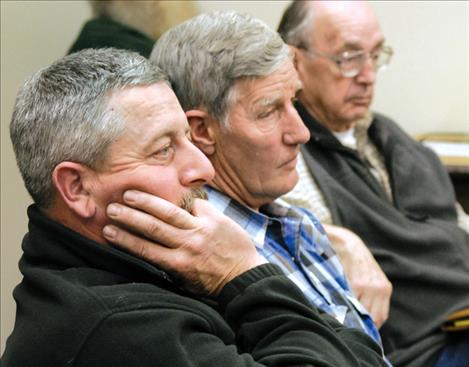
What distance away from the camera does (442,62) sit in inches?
110

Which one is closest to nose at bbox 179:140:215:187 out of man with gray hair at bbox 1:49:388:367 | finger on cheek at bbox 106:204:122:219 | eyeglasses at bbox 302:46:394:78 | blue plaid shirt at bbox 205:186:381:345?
man with gray hair at bbox 1:49:388:367

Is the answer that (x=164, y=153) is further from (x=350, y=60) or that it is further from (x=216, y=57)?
(x=350, y=60)

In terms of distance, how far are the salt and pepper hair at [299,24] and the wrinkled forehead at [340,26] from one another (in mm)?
18

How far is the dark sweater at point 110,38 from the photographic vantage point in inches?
95.3

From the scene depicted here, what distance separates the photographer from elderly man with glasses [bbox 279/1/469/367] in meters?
1.94

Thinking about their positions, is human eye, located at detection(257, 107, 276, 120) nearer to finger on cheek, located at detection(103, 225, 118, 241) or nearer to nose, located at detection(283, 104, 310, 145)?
nose, located at detection(283, 104, 310, 145)

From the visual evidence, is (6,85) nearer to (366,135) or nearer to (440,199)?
(366,135)

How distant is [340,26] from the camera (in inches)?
88.4

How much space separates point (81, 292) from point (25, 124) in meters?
0.27

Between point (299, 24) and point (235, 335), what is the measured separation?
1314 millimetres

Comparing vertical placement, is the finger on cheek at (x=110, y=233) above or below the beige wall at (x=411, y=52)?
above

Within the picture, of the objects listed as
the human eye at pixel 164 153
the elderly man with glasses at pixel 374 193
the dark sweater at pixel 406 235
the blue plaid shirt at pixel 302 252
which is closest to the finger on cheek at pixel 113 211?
the human eye at pixel 164 153

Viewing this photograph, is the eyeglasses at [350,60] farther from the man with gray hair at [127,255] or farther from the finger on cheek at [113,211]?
the finger on cheek at [113,211]

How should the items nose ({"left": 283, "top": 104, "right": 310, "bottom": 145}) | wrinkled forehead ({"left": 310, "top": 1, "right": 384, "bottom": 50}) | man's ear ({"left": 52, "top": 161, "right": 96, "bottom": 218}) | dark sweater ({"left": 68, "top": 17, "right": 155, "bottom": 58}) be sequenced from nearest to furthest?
man's ear ({"left": 52, "top": 161, "right": 96, "bottom": 218}) → nose ({"left": 283, "top": 104, "right": 310, "bottom": 145}) → wrinkled forehead ({"left": 310, "top": 1, "right": 384, "bottom": 50}) → dark sweater ({"left": 68, "top": 17, "right": 155, "bottom": 58})
